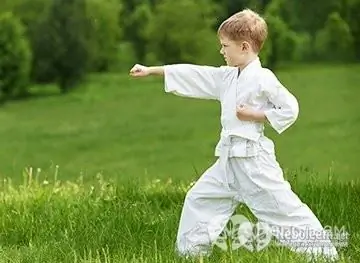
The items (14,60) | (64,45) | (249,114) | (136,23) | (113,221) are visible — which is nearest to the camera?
(249,114)

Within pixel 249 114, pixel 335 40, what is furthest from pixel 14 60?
pixel 249 114

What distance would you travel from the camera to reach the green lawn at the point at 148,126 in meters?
9.45

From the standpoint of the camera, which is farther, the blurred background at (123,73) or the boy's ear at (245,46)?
the blurred background at (123,73)

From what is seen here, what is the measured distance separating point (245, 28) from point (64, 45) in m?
6.75

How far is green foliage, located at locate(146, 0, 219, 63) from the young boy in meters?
6.31

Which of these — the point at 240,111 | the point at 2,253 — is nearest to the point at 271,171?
the point at 240,111

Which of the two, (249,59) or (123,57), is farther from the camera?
(123,57)

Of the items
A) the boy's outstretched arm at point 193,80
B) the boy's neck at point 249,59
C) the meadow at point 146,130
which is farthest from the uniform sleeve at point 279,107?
the meadow at point 146,130

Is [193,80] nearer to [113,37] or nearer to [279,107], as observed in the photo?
[279,107]

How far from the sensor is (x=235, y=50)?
3.12 metres

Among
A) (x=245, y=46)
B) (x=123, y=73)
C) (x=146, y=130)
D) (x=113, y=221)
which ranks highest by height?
(x=245, y=46)

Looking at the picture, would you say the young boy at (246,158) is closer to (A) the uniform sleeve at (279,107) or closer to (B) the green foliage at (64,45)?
(A) the uniform sleeve at (279,107)

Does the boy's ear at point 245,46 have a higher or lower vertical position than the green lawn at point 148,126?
higher

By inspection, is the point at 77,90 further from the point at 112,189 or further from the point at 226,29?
the point at 226,29
